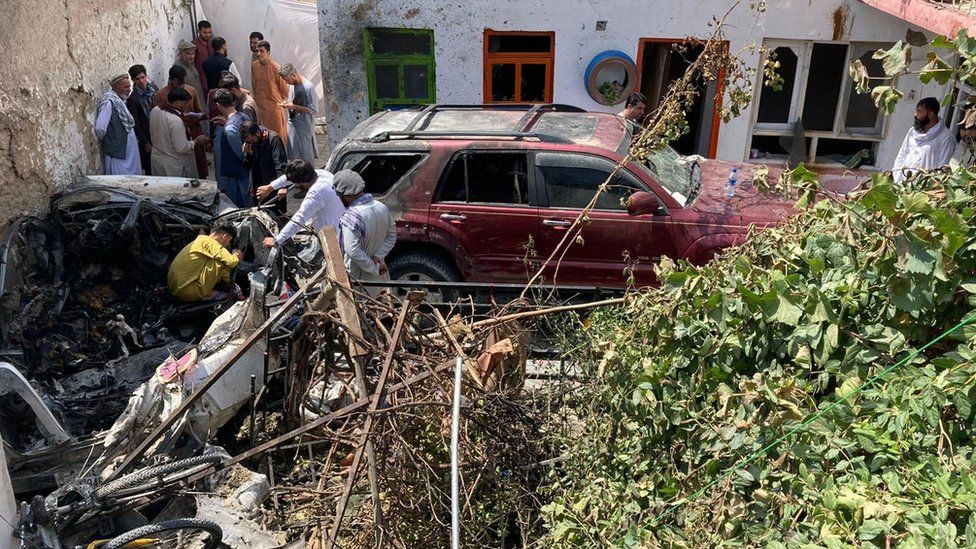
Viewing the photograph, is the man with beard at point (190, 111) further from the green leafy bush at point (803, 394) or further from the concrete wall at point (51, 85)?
the green leafy bush at point (803, 394)

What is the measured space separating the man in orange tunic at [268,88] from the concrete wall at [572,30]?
70 cm

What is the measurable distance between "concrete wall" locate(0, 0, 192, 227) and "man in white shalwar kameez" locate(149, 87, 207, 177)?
27.4 inches

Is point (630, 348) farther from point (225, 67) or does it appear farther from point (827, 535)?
point (225, 67)

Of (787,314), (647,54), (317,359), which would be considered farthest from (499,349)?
(647,54)

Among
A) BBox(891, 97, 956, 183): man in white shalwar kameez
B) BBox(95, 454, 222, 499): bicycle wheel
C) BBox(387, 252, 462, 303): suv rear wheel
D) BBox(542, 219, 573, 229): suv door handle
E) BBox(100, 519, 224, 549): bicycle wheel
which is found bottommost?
BBox(100, 519, 224, 549): bicycle wheel

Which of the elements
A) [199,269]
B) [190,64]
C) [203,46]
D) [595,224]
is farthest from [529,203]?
[203,46]

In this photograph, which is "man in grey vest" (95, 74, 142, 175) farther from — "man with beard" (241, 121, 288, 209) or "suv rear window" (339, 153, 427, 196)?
"suv rear window" (339, 153, 427, 196)

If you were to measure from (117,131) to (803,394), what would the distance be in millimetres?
8008

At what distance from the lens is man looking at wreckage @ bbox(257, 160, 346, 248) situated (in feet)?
22.0

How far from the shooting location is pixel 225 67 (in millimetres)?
11445

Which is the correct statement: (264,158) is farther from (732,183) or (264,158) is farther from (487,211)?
(732,183)

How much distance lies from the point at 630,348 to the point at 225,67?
9.23 meters

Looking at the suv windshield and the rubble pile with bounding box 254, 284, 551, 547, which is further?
the suv windshield

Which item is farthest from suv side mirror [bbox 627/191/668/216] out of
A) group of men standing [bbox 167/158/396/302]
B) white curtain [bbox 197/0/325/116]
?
white curtain [bbox 197/0/325/116]
